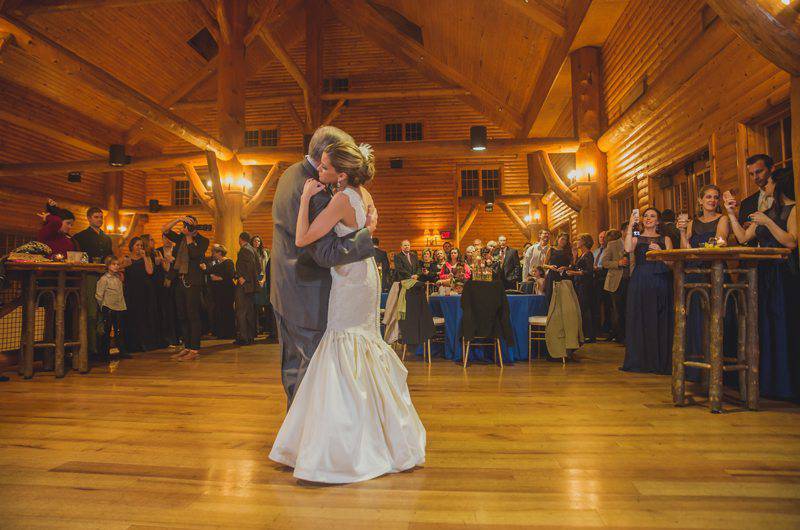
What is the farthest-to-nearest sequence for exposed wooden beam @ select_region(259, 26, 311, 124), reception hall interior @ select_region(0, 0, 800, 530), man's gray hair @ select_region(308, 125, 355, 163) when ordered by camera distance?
exposed wooden beam @ select_region(259, 26, 311, 124), man's gray hair @ select_region(308, 125, 355, 163), reception hall interior @ select_region(0, 0, 800, 530)

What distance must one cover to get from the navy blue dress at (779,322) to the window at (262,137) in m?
14.6

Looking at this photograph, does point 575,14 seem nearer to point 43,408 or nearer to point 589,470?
point 589,470

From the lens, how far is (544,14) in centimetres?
764

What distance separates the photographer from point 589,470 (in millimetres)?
2037

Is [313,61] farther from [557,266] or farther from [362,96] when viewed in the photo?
[557,266]

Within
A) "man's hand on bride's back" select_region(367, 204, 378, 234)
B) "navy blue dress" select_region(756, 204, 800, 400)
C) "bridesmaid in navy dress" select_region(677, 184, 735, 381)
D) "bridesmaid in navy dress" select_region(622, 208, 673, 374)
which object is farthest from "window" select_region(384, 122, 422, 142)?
"man's hand on bride's back" select_region(367, 204, 378, 234)

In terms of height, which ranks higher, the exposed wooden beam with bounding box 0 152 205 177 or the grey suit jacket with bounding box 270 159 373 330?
the exposed wooden beam with bounding box 0 152 205 177

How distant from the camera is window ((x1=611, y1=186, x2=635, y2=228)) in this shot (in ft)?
26.2

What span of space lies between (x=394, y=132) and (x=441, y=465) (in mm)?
14386

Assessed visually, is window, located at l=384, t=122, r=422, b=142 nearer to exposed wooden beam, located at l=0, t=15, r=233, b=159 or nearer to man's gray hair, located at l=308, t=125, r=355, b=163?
exposed wooden beam, located at l=0, t=15, r=233, b=159

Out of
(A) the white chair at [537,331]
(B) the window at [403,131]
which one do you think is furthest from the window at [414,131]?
(A) the white chair at [537,331]

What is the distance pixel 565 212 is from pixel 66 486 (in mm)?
11735

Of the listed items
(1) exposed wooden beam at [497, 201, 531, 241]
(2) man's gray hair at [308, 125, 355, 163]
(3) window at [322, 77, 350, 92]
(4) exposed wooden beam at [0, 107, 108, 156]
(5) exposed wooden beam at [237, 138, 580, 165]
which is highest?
(3) window at [322, 77, 350, 92]

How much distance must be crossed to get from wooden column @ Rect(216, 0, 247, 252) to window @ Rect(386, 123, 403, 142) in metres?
6.43
